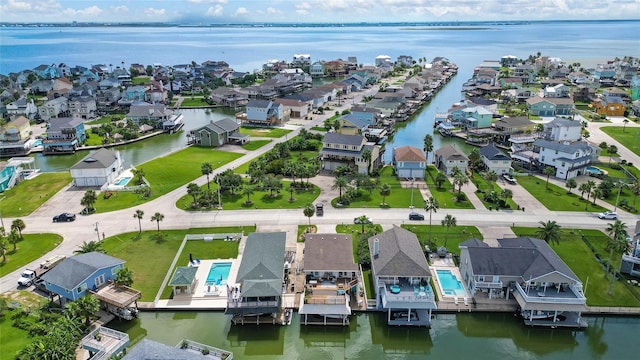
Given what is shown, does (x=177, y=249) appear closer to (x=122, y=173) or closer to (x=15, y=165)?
(x=122, y=173)

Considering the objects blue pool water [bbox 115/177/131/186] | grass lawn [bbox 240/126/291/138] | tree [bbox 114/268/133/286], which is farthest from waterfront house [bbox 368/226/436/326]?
grass lawn [bbox 240/126/291/138]

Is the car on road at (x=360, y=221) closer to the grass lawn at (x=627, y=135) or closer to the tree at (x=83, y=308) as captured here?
the tree at (x=83, y=308)

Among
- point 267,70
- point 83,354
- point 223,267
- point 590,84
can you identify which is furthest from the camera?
point 267,70

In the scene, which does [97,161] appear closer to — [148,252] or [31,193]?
[31,193]

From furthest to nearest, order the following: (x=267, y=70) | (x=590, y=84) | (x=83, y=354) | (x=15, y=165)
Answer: (x=267, y=70)
(x=590, y=84)
(x=15, y=165)
(x=83, y=354)

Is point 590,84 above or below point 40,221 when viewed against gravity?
above

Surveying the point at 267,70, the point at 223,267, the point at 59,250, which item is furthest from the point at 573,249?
the point at 267,70

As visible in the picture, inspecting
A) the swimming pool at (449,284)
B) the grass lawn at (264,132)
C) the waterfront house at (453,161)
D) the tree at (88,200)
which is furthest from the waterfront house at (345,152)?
the tree at (88,200)
